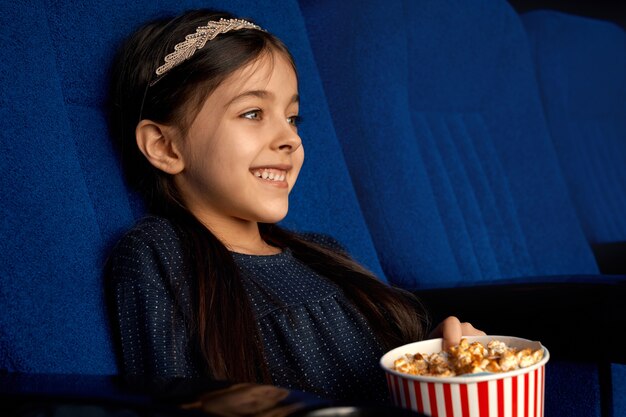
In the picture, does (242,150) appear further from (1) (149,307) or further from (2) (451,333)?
(2) (451,333)

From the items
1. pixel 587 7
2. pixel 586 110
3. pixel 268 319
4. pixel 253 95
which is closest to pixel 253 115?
pixel 253 95

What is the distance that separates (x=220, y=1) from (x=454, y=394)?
0.77 meters

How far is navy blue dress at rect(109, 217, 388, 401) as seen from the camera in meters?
0.83

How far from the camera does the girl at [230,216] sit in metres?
0.87

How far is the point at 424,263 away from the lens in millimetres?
1380

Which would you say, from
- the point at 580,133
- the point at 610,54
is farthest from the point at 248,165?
the point at 610,54

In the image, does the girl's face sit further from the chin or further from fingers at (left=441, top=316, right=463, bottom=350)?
fingers at (left=441, top=316, right=463, bottom=350)

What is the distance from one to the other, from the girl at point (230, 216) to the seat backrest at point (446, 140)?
289 millimetres

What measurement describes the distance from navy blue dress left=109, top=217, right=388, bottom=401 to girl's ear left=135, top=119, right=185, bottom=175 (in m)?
0.09

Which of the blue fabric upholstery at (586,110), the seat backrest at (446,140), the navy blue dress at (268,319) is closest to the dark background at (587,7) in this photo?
the blue fabric upholstery at (586,110)

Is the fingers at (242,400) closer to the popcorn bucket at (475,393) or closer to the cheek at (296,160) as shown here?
the popcorn bucket at (475,393)

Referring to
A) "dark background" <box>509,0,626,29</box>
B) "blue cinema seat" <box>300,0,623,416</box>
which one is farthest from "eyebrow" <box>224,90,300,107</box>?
"dark background" <box>509,0,626,29</box>

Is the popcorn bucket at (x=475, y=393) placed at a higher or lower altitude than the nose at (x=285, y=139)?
lower

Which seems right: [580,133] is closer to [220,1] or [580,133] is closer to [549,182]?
[549,182]
